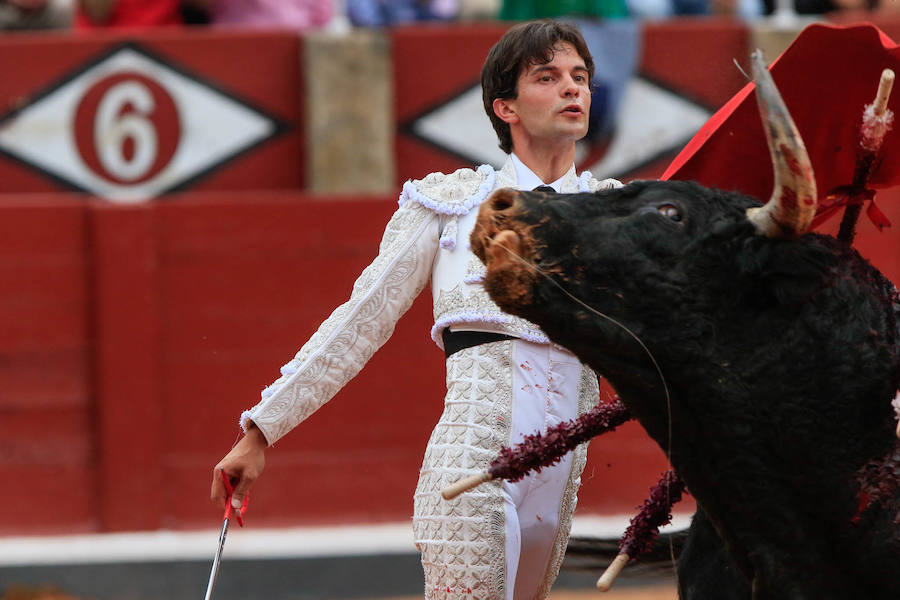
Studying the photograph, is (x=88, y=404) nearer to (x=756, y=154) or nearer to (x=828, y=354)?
(x=756, y=154)

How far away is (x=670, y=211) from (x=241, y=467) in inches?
34.8

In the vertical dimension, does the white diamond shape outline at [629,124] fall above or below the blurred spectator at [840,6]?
below

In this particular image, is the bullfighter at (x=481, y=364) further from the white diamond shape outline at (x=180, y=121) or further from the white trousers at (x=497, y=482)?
the white diamond shape outline at (x=180, y=121)

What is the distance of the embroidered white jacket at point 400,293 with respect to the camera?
263cm

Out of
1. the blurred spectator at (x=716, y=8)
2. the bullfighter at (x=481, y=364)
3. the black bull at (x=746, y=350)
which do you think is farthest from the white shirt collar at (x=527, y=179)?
the blurred spectator at (x=716, y=8)

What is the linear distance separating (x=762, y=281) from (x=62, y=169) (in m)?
4.20

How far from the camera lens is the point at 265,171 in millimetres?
5973

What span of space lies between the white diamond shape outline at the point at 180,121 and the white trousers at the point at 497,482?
343 cm

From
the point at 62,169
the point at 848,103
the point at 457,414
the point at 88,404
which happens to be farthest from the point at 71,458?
the point at 848,103

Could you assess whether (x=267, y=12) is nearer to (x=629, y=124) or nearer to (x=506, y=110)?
(x=629, y=124)

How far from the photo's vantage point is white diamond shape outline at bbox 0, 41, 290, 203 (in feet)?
19.0

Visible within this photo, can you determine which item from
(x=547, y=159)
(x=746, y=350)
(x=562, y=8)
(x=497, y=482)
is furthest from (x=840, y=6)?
(x=746, y=350)

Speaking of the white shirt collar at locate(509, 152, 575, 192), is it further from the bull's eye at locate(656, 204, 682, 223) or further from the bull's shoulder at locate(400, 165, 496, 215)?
the bull's eye at locate(656, 204, 682, 223)

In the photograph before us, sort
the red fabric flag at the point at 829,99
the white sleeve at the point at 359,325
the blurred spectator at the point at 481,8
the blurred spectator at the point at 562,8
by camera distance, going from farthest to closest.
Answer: the blurred spectator at the point at 481,8, the blurred spectator at the point at 562,8, the white sleeve at the point at 359,325, the red fabric flag at the point at 829,99
